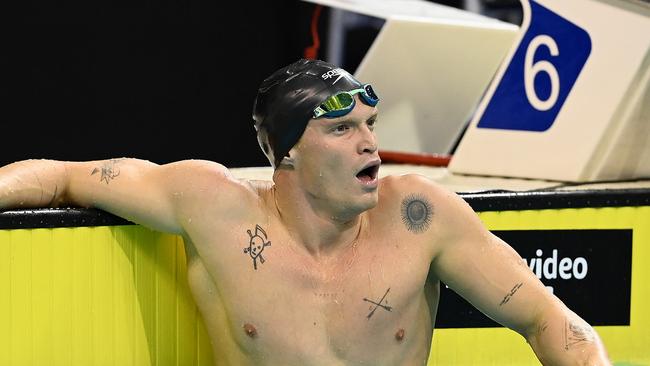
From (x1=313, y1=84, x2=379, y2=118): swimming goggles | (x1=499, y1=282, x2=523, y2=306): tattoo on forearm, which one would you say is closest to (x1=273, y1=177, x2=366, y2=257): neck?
(x1=313, y1=84, x2=379, y2=118): swimming goggles

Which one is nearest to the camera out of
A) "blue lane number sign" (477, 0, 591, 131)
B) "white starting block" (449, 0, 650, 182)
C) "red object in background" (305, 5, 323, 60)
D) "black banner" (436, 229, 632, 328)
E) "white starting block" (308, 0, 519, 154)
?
"black banner" (436, 229, 632, 328)

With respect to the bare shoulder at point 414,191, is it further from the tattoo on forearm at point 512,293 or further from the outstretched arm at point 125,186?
the outstretched arm at point 125,186

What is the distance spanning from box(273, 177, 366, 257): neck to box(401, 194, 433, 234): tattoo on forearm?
11cm

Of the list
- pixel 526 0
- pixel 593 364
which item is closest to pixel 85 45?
pixel 526 0

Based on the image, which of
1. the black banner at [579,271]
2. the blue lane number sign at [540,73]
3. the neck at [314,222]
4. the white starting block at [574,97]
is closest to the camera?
the neck at [314,222]

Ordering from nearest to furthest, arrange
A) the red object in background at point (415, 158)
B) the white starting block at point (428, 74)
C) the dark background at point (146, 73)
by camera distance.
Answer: the red object in background at point (415, 158) < the dark background at point (146, 73) < the white starting block at point (428, 74)

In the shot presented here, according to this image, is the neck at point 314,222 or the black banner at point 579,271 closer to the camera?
the neck at point 314,222

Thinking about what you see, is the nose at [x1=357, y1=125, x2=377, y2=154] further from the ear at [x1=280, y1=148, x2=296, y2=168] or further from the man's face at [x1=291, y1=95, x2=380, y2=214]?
the ear at [x1=280, y1=148, x2=296, y2=168]

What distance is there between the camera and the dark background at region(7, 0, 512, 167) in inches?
244

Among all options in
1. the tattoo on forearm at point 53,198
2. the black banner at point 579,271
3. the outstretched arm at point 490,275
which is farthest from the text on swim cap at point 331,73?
the black banner at point 579,271

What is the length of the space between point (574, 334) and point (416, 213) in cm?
48

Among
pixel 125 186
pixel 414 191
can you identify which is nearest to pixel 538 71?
pixel 414 191

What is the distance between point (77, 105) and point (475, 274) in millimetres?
3407

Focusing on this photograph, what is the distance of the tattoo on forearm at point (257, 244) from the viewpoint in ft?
11.0
